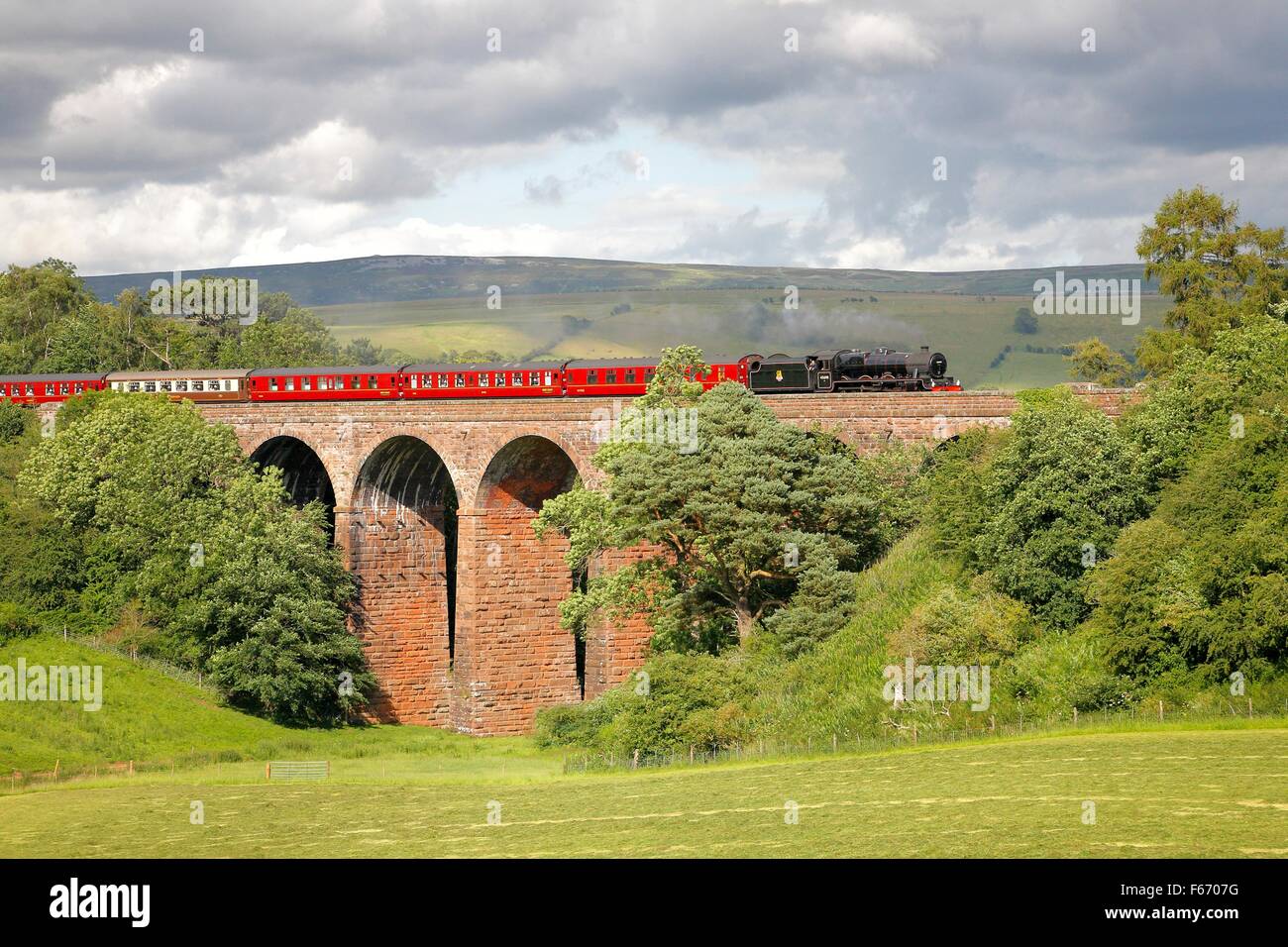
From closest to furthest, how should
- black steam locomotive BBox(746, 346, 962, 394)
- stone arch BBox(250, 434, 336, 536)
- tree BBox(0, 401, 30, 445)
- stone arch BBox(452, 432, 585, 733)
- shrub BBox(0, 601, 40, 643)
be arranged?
black steam locomotive BBox(746, 346, 962, 394), shrub BBox(0, 601, 40, 643), stone arch BBox(452, 432, 585, 733), stone arch BBox(250, 434, 336, 536), tree BBox(0, 401, 30, 445)

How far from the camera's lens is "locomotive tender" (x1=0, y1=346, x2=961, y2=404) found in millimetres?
50553

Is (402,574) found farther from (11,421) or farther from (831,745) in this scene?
(831,745)

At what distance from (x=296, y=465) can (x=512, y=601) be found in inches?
652

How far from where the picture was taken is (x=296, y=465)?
220 ft

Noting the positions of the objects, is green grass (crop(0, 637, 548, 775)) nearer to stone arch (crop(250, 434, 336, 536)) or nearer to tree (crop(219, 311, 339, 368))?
stone arch (crop(250, 434, 336, 536))

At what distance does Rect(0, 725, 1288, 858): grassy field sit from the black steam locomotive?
18985mm

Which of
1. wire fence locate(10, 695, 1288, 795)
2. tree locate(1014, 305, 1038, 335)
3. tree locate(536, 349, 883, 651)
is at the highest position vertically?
tree locate(1014, 305, 1038, 335)

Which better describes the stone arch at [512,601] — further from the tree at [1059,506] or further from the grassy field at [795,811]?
the tree at [1059,506]

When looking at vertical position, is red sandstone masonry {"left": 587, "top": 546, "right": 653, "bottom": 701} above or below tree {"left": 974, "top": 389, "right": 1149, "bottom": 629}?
below

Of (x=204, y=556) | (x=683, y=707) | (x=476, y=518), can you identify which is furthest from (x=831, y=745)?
(x=204, y=556)

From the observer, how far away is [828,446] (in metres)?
44.9

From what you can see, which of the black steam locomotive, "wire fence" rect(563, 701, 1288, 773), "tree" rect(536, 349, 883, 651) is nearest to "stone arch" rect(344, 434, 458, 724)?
the black steam locomotive
